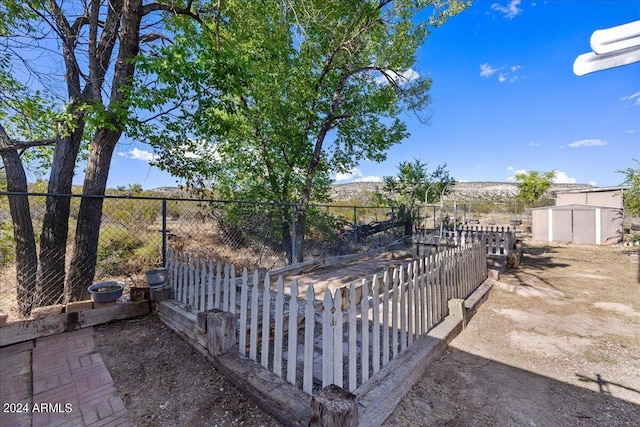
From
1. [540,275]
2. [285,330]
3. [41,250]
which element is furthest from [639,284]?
[41,250]

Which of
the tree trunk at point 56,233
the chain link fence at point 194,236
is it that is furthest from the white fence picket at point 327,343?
the tree trunk at point 56,233

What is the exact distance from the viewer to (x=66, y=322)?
3096mm

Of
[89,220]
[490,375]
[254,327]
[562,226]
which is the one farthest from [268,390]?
[562,226]

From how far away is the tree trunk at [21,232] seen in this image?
418 centimetres

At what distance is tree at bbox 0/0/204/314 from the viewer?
4.14 metres

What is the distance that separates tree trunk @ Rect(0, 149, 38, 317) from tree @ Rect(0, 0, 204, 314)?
1cm

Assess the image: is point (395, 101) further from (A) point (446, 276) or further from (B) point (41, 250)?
(B) point (41, 250)

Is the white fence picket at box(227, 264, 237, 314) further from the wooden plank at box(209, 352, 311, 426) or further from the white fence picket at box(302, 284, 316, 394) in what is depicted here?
the white fence picket at box(302, 284, 316, 394)

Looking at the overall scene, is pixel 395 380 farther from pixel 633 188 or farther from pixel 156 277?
pixel 633 188

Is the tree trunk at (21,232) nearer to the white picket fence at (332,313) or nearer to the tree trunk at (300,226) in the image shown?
the white picket fence at (332,313)

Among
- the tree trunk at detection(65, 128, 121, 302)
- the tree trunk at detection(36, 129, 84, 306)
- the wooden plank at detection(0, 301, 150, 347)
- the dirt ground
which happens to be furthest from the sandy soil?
the tree trunk at detection(36, 129, 84, 306)

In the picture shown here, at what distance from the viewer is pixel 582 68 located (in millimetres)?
1474

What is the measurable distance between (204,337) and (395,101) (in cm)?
983

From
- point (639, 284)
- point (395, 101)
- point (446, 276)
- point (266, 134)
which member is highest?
point (395, 101)
